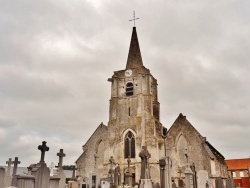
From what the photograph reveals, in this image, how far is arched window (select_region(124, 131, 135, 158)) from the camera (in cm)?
2836

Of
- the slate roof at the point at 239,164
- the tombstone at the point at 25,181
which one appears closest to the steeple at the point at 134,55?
the tombstone at the point at 25,181

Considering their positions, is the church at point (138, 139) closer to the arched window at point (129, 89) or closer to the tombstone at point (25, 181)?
the arched window at point (129, 89)

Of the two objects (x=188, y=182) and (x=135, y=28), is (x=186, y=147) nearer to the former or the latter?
(x=188, y=182)

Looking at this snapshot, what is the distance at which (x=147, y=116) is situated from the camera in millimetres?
29094

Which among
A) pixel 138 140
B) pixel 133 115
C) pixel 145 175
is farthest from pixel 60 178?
pixel 133 115

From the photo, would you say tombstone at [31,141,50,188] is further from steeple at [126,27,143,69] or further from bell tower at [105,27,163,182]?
steeple at [126,27,143,69]

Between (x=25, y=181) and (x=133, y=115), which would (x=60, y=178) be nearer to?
(x=25, y=181)

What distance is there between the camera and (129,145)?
2880 centimetres

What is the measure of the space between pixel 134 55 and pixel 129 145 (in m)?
11.7

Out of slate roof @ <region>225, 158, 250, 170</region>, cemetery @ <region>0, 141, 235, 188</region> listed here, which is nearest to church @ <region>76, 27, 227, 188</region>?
cemetery @ <region>0, 141, 235, 188</region>

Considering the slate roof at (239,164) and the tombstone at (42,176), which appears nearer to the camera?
the tombstone at (42,176)

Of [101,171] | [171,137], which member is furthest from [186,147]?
[101,171]

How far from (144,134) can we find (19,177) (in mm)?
20502

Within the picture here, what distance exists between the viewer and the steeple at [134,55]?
33.2m
